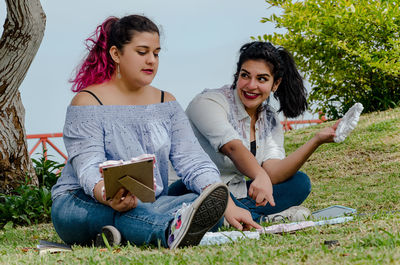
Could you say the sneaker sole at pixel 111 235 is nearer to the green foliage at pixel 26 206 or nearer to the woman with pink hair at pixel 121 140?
the woman with pink hair at pixel 121 140

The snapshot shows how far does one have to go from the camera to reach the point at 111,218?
309 centimetres

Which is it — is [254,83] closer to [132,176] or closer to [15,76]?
[132,176]

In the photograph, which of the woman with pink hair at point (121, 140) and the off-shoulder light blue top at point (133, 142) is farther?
the off-shoulder light blue top at point (133, 142)

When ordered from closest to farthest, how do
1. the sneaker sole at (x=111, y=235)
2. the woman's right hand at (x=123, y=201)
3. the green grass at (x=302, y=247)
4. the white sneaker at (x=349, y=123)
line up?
1. the green grass at (x=302, y=247)
2. the woman's right hand at (x=123, y=201)
3. the sneaker sole at (x=111, y=235)
4. the white sneaker at (x=349, y=123)

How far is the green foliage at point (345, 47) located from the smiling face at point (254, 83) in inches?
247

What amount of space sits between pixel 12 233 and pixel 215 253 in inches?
119

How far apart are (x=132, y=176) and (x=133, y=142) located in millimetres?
624

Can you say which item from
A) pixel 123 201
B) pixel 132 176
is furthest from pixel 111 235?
pixel 132 176

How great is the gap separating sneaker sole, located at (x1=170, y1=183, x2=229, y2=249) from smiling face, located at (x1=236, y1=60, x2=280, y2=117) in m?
1.45

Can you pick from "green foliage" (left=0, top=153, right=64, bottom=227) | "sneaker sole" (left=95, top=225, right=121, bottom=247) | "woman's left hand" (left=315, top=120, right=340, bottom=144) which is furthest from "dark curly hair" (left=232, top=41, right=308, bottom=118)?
"green foliage" (left=0, top=153, right=64, bottom=227)

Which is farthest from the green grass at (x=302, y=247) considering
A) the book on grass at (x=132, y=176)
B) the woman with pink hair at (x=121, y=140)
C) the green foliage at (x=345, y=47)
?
the green foliage at (x=345, y=47)

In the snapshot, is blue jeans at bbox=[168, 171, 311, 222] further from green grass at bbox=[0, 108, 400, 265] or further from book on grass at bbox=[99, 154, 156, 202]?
book on grass at bbox=[99, 154, 156, 202]

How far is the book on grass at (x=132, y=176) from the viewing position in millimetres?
2633

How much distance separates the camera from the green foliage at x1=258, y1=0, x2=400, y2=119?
10.2m
